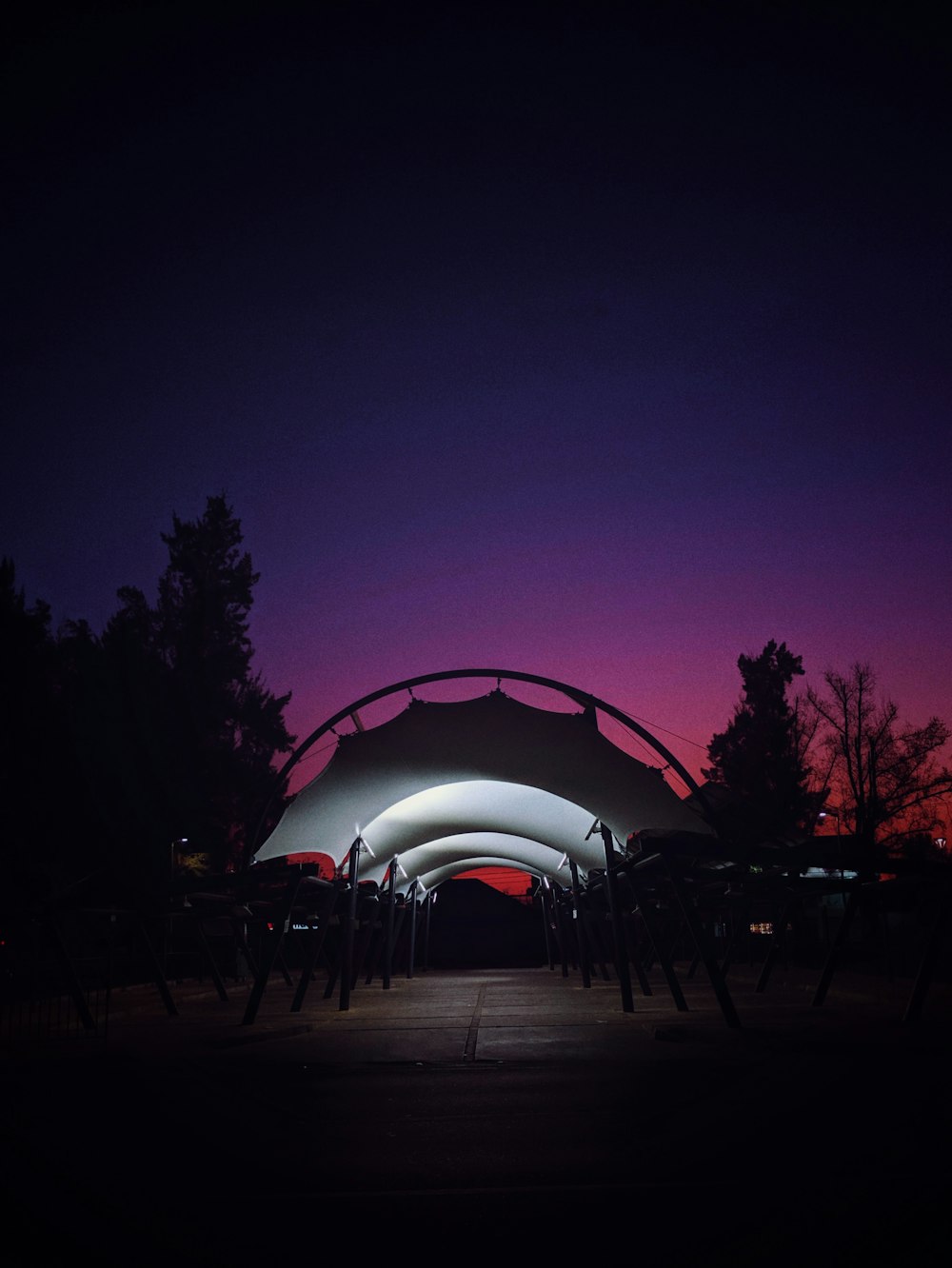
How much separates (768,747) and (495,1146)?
190 feet

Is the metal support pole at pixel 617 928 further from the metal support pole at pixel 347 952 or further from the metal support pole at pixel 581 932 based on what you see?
the metal support pole at pixel 581 932

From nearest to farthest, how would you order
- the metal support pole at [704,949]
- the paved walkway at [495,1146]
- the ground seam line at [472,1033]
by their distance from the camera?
the paved walkway at [495,1146] → the ground seam line at [472,1033] → the metal support pole at [704,949]

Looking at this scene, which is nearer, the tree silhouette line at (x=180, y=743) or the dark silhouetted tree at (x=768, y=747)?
the tree silhouette line at (x=180, y=743)

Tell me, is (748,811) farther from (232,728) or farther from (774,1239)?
(774,1239)

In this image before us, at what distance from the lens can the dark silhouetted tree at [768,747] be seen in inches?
2242

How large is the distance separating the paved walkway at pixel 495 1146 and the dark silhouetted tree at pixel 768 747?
156 ft

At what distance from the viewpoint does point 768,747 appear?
60.1 meters

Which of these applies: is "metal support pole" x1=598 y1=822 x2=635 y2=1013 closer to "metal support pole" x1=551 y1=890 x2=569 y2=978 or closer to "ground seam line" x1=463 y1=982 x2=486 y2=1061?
"ground seam line" x1=463 y1=982 x2=486 y2=1061

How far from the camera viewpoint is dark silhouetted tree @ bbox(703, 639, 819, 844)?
2242 inches

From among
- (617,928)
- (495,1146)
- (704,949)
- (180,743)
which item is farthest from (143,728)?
(495,1146)

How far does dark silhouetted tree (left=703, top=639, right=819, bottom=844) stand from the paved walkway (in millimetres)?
47612

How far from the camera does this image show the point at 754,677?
62812 millimetres

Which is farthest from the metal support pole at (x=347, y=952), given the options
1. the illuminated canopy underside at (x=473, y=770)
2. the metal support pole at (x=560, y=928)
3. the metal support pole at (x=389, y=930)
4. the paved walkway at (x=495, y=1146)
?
the metal support pole at (x=560, y=928)

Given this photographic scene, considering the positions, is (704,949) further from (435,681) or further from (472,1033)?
(435,681)
